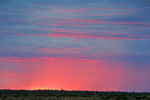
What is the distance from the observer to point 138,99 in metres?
50.2

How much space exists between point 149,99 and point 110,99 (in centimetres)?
593

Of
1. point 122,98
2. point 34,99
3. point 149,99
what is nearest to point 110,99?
point 122,98

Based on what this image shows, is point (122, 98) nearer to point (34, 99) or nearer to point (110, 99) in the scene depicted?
point (110, 99)

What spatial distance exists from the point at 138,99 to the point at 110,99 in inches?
176

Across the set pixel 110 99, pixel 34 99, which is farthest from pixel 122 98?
pixel 34 99

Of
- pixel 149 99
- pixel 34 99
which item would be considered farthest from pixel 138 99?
pixel 34 99

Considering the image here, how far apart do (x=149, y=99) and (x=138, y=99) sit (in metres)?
2.19

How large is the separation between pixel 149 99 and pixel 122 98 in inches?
165

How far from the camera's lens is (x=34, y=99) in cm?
4909

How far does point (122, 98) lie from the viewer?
50156mm

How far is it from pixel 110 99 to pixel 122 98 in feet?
6.39

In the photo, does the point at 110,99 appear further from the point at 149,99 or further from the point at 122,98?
the point at 149,99

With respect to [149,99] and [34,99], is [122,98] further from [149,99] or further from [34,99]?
[34,99]

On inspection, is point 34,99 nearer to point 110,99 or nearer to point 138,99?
point 110,99
